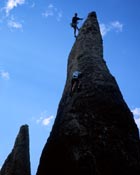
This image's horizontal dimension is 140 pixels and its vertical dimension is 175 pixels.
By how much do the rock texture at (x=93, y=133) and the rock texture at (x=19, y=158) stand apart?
9193 millimetres

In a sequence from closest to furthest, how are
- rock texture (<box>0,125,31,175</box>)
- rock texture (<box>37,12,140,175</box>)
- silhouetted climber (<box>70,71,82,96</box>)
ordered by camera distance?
rock texture (<box>37,12,140,175</box>) < silhouetted climber (<box>70,71,82,96</box>) < rock texture (<box>0,125,31,175</box>)

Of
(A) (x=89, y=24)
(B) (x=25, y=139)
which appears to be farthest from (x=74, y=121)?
(B) (x=25, y=139)

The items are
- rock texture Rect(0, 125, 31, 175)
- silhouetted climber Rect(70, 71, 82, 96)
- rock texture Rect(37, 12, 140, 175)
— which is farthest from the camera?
rock texture Rect(0, 125, 31, 175)

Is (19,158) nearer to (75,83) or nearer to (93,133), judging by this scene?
(75,83)

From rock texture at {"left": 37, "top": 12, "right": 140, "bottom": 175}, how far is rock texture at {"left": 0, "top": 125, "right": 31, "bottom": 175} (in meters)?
9.19

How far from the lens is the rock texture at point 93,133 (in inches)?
432

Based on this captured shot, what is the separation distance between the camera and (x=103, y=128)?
39.3ft

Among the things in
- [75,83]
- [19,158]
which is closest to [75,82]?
[75,83]

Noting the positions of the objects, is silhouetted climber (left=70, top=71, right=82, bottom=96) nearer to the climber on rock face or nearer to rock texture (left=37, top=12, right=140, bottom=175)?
the climber on rock face

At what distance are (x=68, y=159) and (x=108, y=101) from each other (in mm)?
3276

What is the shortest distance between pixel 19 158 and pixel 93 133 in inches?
477

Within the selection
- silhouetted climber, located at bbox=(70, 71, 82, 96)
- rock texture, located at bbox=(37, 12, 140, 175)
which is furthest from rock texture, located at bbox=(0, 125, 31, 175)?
silhouetted climber, located at bbox=(70, 71, 82, 96)

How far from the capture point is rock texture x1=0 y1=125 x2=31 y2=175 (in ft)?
71.6

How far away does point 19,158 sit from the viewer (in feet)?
73.4
